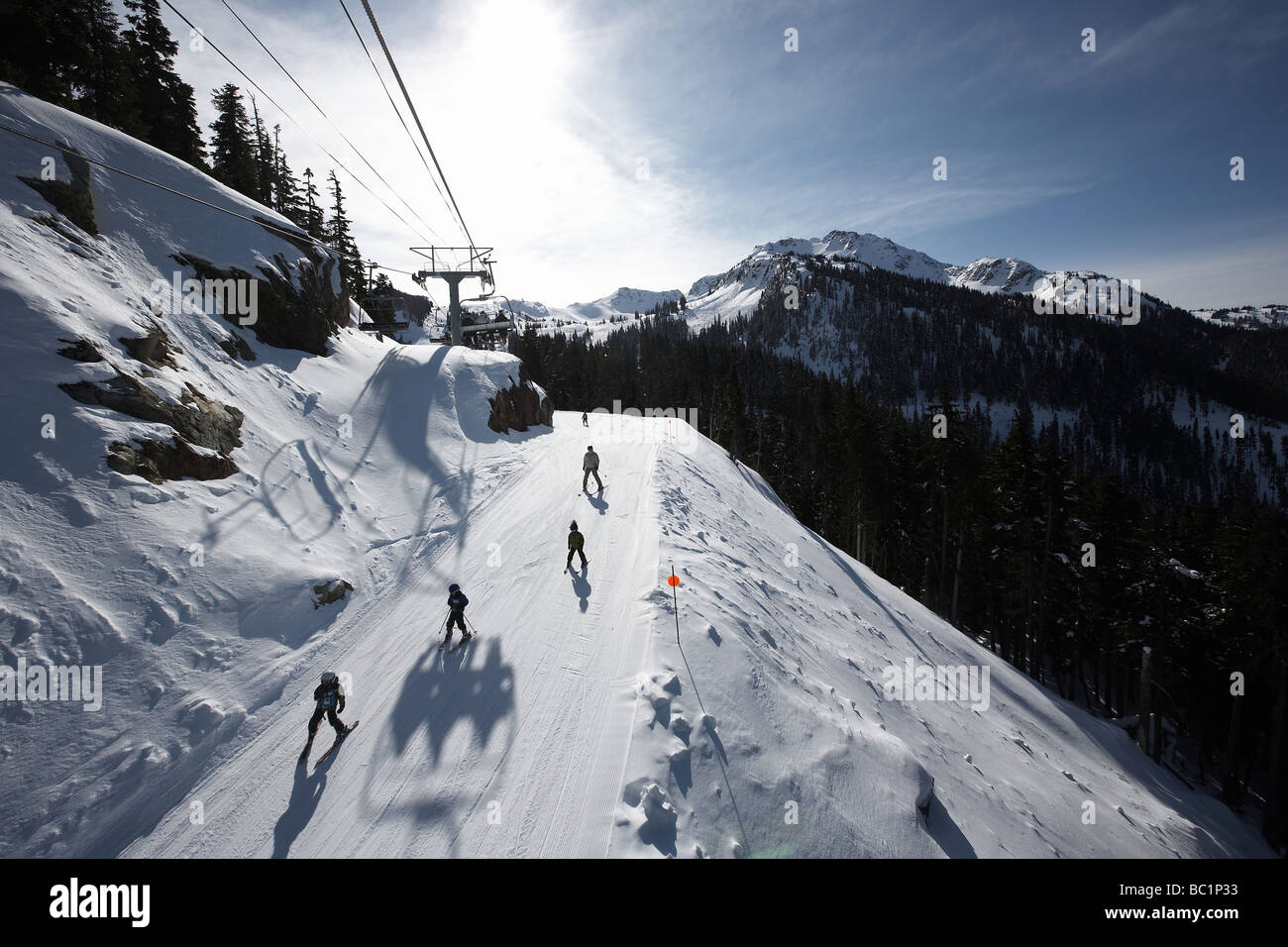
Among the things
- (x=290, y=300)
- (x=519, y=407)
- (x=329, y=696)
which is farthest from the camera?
(x=519, y=407)

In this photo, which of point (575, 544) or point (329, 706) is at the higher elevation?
point (575, 544)

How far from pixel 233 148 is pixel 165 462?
146ft

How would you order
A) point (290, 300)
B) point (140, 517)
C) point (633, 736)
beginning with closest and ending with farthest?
1. point (633, 736)
2. point (140, 517)
3. point (290, 300)

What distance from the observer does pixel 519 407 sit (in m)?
27.9

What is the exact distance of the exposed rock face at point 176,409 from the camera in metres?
10.1

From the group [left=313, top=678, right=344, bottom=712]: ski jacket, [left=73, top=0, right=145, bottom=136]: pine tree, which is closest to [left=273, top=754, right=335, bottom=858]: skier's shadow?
[left=313, top=678, right=344, bottom=712]: ski jacket

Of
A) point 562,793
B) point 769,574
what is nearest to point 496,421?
point 769,574

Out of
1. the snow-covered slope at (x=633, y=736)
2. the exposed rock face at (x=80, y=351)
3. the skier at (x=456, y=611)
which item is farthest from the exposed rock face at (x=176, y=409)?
the skier at (x=456, y=611)

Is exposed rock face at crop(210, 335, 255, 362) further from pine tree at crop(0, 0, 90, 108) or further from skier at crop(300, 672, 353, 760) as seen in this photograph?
pine tree at crop(0, 0, 90, 108)

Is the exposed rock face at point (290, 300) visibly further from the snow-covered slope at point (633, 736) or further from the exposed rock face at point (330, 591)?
the exposed rock face at point (330, 591)

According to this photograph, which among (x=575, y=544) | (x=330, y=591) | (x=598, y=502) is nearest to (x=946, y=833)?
(x=575, y=544)

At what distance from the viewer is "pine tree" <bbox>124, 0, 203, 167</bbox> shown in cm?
3200

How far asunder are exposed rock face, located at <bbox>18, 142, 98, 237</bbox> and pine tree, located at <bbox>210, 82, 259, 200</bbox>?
3051 cm

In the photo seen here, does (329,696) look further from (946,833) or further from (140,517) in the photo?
(946,833)
